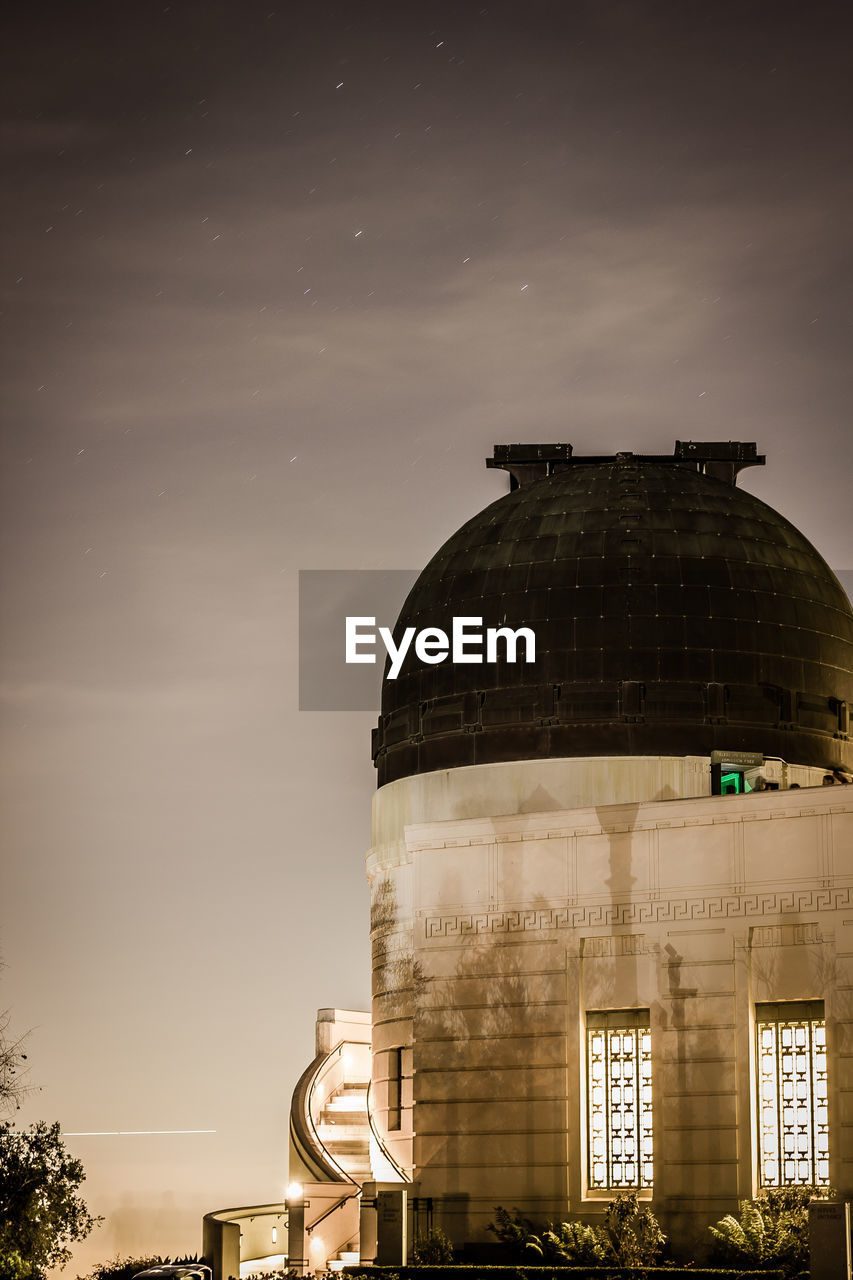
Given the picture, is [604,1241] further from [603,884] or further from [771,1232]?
[603,884]

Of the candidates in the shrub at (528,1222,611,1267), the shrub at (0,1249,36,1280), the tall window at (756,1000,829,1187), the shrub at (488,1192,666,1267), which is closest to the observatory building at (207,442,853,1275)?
the tall window at (756,1000,829,1187)

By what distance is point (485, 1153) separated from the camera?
109 ft

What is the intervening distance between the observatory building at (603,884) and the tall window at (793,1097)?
0.04 m

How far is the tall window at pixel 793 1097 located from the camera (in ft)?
101

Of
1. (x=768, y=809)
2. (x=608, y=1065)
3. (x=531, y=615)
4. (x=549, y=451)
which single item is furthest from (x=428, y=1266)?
(x=549, y=451)

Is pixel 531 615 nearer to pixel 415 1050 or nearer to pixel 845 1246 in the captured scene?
pixel 415 1050

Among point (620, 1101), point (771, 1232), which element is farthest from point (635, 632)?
point (771, 1232)

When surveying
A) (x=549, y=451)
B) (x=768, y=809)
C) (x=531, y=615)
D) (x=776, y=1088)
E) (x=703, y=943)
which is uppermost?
(x=549, y=451)

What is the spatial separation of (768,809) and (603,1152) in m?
6.65

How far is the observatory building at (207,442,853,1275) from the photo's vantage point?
31172 mm

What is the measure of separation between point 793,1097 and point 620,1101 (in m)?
3.23

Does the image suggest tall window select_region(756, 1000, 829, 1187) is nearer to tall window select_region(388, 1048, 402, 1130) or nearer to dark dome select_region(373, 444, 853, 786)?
dark dome select_region(373, 444, 853, 786)

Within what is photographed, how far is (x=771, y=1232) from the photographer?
29047 millimetres

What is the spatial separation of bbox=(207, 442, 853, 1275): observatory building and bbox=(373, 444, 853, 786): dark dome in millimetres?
61
